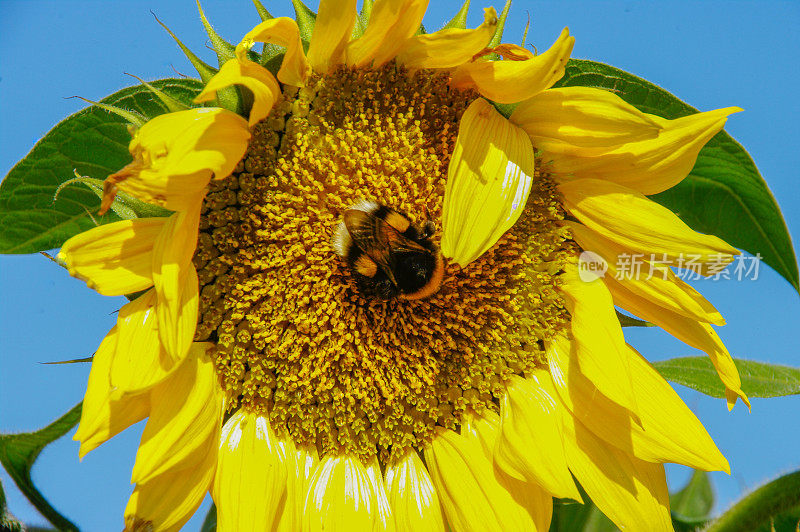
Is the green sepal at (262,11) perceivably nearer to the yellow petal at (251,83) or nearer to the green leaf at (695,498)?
the yellow petal at (251,83)

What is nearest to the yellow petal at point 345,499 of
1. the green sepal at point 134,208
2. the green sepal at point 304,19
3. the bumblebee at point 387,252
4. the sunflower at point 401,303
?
the sunflower at point 401,303

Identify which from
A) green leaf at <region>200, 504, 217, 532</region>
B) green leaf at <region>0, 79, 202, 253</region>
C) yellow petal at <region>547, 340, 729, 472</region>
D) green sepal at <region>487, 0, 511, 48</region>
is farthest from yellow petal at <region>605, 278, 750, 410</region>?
green leaf at <region>200, 504, 217, 532</region>

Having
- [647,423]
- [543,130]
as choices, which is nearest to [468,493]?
[647,423]

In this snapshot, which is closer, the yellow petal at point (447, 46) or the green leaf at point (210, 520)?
the yellow petal at point (447, 46)

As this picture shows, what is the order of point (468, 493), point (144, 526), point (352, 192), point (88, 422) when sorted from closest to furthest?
1. point (88, 422)
2. point (144, 526)
3. point (352, 192)
4. point (468, 493)

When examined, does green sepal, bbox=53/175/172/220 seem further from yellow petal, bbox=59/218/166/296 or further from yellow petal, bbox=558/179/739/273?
yellow petal, bbox=558/179/739/273

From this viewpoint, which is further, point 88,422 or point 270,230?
point 270,230

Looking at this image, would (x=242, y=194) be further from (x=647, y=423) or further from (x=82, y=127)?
(x=647, y=423)
